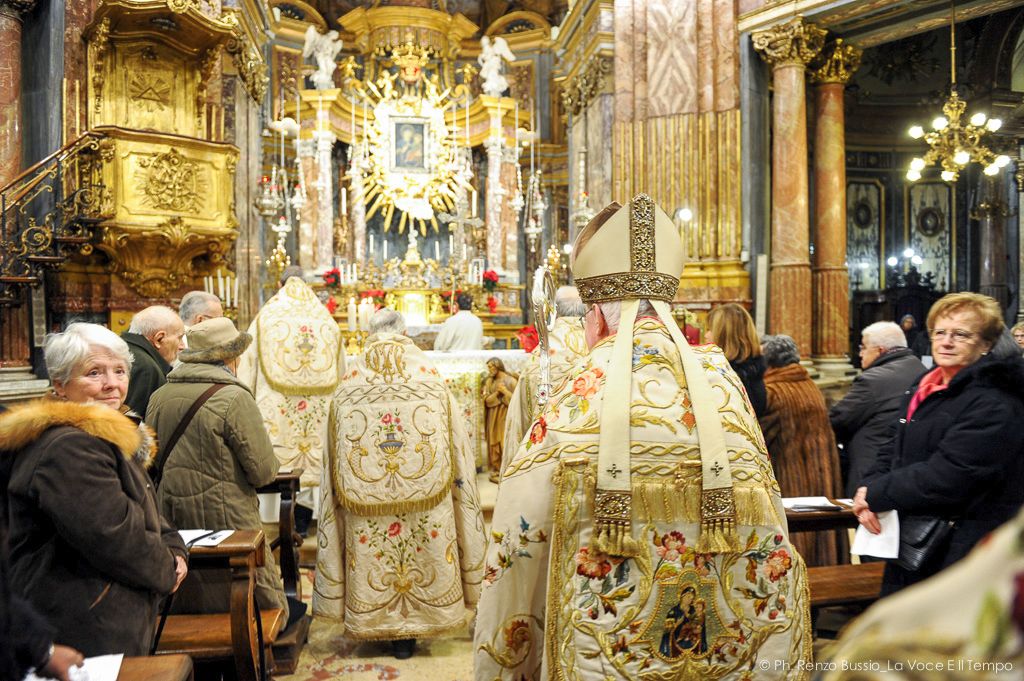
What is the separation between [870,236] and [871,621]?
636 inches

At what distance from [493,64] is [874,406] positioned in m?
15.0

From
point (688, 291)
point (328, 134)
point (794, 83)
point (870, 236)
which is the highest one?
point (328, 134)

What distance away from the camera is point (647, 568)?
184cm

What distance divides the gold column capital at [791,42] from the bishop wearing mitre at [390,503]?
23.8ft

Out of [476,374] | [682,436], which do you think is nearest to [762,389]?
[682,436]

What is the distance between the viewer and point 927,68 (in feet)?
44.1

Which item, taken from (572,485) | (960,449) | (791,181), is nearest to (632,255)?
(572,485)

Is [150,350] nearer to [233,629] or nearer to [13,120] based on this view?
[233,629]

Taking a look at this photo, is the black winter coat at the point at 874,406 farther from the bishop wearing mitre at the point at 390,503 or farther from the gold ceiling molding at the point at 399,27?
the gold ceiling molding at the point at 399,27

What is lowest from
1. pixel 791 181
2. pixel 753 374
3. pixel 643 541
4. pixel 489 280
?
pixel 643 541

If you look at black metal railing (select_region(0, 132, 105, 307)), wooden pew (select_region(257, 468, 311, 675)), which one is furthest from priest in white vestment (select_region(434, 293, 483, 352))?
wooden pew (select_region(257, 468, 311, 675))

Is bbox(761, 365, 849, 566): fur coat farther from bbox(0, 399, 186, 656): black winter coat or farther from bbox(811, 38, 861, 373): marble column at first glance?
bbox(811, 38, 861, 373): marble column

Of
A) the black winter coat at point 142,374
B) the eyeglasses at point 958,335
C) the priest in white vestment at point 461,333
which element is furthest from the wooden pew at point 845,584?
the priest in white vestment at point 461,333

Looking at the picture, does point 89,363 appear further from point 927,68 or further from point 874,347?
point 927,68
